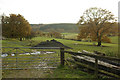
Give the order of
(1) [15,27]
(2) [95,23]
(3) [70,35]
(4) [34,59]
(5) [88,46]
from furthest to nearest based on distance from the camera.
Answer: (4) [34,59]
(2) [95,23]
(5) [88,46]
(3) [70,35]
(1) [15,27]

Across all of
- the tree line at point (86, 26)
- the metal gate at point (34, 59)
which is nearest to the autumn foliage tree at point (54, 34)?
the tree line at point (86, 26)

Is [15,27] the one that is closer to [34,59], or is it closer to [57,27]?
[57,27]

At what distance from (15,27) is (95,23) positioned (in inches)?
158

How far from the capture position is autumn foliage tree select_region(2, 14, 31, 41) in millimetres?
4450

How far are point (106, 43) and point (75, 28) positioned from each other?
5.33 feet

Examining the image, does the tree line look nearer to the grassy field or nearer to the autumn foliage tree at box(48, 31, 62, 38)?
the autumn foliage tree at box(48, 31, 62, 38)

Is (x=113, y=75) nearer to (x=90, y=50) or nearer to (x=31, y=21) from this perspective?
(x=90, y=50)

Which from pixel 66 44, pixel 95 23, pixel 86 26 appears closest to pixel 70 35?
pixel 66 44

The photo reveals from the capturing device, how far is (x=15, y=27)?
4512mm

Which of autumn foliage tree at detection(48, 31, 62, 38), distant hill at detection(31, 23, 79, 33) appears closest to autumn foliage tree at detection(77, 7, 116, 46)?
distant hill at detection(31, 23, 79, 33)

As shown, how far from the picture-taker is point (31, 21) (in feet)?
16.4

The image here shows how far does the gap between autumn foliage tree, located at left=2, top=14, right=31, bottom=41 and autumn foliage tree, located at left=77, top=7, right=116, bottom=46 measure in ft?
8.72

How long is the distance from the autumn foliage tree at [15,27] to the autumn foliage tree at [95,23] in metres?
2.66

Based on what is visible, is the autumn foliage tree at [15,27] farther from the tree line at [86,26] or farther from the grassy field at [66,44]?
the grassy field at [66,44]
